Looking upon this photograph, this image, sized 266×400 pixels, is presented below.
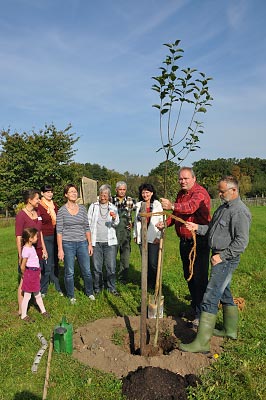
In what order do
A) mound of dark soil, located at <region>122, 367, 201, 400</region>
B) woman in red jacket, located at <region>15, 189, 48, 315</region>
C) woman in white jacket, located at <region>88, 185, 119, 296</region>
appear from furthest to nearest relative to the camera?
woman in white jacket, located at <region>88, 185, 119, 296</region>, woman in red jacket, located at <region>15, 189, 48, 315</region>, mound of dark soil, located at <region>122, 367, 201, 400</region>

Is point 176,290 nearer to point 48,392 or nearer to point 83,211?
point 83,211

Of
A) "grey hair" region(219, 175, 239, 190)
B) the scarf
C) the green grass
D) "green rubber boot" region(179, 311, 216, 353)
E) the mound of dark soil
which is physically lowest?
the green grass

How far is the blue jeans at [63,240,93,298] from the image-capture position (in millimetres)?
6223

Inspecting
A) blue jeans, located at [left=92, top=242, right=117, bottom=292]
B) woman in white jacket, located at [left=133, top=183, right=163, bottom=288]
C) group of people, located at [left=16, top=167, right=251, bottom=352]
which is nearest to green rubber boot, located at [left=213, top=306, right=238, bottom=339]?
group of people, located at [left=16, top=167, right=251, bottom=352]

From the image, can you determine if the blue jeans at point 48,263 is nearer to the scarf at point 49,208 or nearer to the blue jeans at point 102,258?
the scarf at point 49,208

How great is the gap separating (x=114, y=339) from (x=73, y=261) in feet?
6.20

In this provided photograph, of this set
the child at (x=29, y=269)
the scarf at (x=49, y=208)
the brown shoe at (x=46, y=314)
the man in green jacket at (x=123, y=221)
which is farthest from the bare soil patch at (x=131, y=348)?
the scarf at (x=49, y=208)

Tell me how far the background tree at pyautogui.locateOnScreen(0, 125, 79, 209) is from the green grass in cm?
1861

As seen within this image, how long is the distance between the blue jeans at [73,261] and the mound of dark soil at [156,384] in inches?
108

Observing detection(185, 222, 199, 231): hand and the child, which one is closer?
detection(185, 222, 199, 231): hand

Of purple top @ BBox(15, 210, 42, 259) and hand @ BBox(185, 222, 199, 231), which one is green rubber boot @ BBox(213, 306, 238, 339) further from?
purple top @ BBox(15, 210, 42, 259)

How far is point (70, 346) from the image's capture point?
4523 mm

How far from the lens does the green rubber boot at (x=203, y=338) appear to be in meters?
4.33

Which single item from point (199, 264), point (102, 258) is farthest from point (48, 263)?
point (199, 264)
